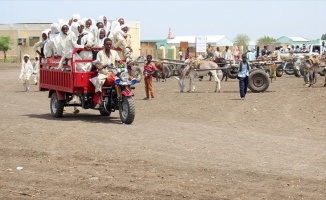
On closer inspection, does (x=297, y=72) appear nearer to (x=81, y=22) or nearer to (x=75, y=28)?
(x=81, y=22)

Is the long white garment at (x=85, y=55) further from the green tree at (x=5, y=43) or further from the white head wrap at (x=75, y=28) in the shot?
the green tree at (x=5, y=43)

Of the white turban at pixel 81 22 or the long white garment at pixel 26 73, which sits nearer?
the white turban at pixel 81 22

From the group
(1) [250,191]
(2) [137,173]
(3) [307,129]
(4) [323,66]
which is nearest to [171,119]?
(3) [307,129]

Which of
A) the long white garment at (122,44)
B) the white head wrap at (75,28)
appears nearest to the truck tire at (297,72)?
the long white garment at (122,44)

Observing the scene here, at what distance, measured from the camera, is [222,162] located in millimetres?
11141

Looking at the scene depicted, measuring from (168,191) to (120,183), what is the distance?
2.56ft

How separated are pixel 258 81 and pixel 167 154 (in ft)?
59.4

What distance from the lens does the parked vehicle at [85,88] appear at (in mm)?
16953

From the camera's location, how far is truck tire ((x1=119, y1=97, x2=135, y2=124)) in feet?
54.5

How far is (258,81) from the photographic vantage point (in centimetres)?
2961

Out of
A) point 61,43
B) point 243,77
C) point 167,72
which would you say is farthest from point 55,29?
point 167,72

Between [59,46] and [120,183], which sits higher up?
[59,46]

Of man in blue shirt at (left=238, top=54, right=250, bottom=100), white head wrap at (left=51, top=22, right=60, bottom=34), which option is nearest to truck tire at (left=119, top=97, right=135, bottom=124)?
white head wrap at (left=51, top=22, right=60, bottom=34)

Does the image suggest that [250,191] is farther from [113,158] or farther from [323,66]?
[323,66]
